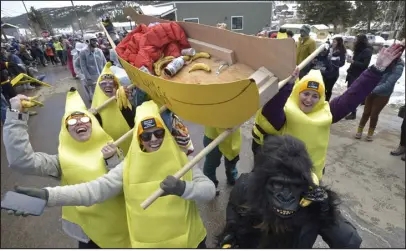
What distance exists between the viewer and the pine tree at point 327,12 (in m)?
23.9

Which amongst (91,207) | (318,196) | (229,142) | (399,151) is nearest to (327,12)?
(399,151)

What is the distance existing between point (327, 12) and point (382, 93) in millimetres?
23805

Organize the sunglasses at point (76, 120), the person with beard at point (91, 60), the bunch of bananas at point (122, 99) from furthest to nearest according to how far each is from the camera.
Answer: the person with beard at point (91, 60)
the bunch of bananas at point (122, 99)
the sunglasses at point (76, 120)

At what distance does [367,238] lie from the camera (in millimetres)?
2855

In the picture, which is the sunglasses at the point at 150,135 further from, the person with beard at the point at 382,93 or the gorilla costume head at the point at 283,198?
the person with beard at the point at 382,93

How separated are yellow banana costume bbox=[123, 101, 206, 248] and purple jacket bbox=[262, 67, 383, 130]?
2.89ft

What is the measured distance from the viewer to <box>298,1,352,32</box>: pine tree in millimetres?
23938

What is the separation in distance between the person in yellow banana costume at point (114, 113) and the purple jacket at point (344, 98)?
138cm

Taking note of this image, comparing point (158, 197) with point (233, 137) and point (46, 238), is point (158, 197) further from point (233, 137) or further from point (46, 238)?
point (46, 238)

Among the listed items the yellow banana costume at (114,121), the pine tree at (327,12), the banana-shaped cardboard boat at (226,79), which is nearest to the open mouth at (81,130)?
the banana-shaped cardboard boat at (226,79)

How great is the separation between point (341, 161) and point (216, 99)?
132 inches

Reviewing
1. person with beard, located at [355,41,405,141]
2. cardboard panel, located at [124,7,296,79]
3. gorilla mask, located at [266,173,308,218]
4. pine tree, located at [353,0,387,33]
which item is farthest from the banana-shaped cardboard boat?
pine tree, located at [353,0,387,33]

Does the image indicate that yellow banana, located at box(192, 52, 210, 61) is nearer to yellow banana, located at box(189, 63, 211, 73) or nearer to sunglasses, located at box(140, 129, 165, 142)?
yellow banana, located at box(189, 63, 211, 73)

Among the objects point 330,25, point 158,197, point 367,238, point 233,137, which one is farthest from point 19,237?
point 330,25
